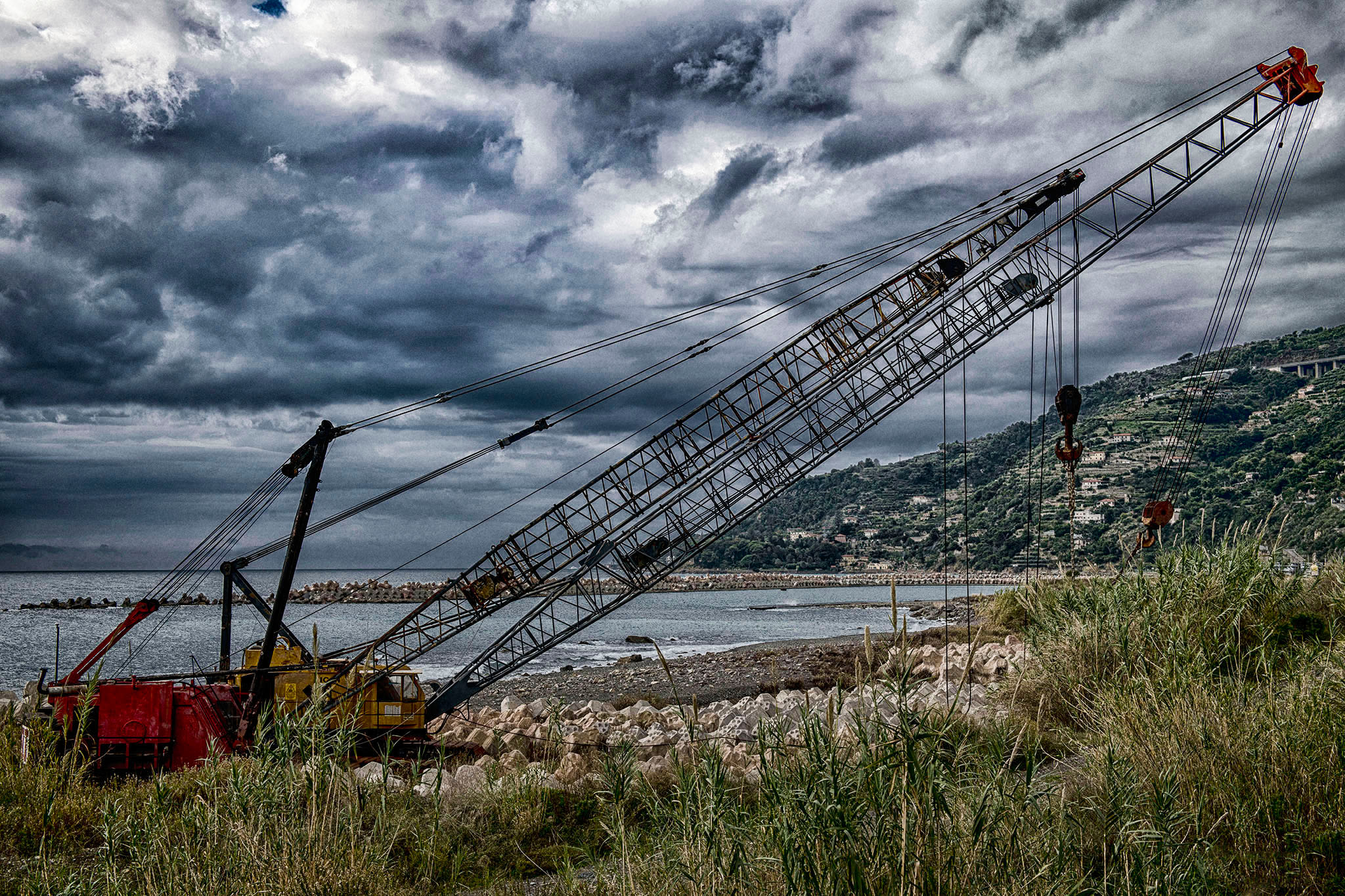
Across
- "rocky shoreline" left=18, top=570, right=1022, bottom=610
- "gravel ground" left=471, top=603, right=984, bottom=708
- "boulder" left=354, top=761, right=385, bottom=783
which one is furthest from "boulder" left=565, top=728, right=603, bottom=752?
"rocky shoreline" left=18, top=570, right=1022, bottom=610

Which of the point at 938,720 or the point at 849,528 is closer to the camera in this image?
the point at 938,720

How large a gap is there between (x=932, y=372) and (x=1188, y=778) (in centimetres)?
1242

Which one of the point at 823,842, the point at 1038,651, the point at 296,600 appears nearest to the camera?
the point at 823,842

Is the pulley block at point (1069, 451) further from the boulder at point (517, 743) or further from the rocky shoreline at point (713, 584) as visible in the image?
the rocky shoreline at point (713, 584)

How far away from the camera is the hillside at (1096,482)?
Answer: 182 ft

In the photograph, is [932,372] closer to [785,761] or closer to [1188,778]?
[1188,778]

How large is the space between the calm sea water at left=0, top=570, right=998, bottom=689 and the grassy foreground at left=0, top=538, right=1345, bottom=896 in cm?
916

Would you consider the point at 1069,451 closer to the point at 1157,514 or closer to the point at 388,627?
the point at 1157,514

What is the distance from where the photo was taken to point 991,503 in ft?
229

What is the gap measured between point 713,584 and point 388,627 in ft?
265

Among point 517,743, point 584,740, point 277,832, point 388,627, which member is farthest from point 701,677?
point 388,627

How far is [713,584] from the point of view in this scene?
425ft

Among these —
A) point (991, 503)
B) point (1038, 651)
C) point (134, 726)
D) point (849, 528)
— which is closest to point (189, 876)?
point (134, 726)

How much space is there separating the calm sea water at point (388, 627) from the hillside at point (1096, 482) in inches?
317
